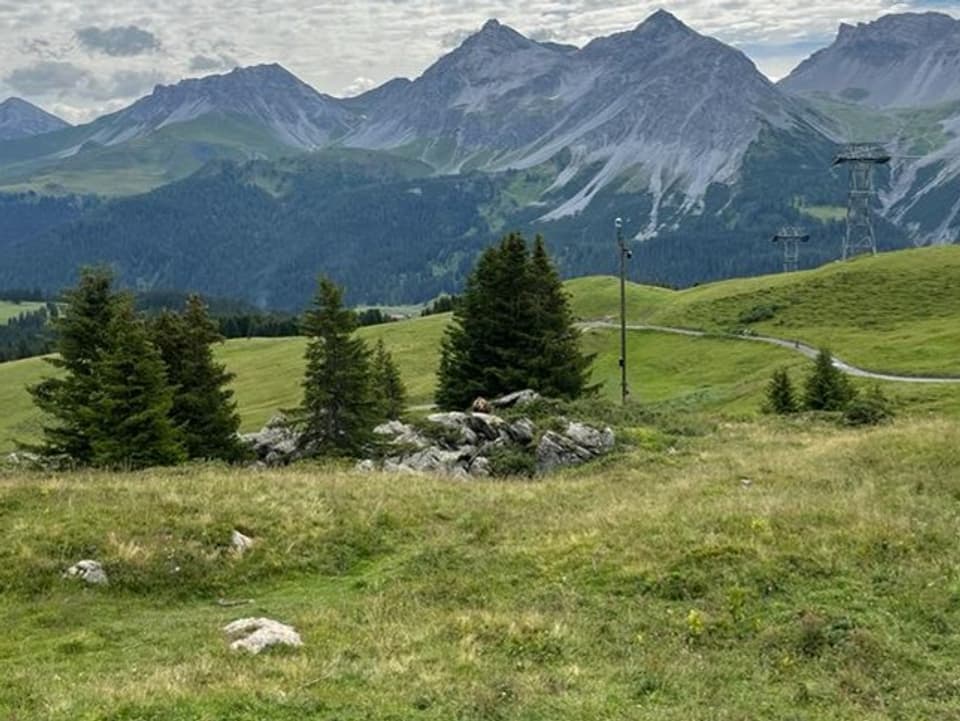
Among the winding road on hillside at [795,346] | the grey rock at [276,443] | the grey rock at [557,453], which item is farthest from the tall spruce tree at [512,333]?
the winding road on hillside at [795,346]

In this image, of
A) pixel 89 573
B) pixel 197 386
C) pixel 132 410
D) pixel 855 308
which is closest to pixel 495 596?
pixel 89 573

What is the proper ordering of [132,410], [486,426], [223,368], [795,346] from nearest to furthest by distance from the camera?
[132,410] < [486,426] < [223,368] < [795,346]

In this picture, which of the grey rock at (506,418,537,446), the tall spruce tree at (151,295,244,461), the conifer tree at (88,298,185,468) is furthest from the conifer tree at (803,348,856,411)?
the conifer tree at (88,298,185,468)

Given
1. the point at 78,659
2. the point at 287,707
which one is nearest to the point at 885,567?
the point at 287,707

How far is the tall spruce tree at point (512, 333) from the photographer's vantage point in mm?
51875

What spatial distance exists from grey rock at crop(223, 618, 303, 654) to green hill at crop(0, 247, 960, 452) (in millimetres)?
47507

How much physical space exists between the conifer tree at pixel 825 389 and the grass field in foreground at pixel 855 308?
17.5 metres

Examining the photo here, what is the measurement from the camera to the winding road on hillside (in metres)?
66.2

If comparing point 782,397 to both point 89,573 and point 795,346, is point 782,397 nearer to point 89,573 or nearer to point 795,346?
point 795,346

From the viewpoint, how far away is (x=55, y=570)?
19.8 meters

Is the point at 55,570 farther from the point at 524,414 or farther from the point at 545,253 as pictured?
the point at 545,253

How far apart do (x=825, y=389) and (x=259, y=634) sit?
45946mm

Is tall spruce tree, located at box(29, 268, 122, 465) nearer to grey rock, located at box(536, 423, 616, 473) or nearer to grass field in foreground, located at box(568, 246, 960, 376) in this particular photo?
grey rock, located at box(536, 423, 616, 473)

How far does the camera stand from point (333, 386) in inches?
1617
